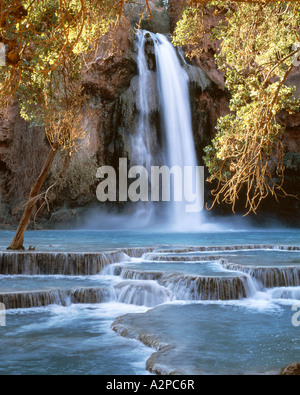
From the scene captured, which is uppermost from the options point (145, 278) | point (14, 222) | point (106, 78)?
point (106, 78)

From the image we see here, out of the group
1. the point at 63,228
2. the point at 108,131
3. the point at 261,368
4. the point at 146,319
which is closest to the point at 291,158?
the point at 108,131

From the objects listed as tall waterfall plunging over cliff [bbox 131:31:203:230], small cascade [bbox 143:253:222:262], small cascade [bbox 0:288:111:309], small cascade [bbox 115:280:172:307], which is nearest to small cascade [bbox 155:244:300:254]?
small cascade [bbox 143:253:222:262]

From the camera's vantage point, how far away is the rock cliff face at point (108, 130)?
2744cm

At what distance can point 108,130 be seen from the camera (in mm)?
29141

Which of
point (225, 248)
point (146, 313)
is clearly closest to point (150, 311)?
point (146, 313)

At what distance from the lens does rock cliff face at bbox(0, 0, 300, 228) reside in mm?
27438

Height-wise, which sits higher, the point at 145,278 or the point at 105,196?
the point at 105,196

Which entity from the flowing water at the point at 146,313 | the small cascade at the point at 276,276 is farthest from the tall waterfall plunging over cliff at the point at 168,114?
the small cascade at the point at 276,276

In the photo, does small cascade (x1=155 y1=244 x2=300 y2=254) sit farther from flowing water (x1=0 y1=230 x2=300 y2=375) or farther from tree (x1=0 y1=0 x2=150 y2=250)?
tree (x1=0 y1=0 x2=150 y2=250)

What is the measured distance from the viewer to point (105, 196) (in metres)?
29.9

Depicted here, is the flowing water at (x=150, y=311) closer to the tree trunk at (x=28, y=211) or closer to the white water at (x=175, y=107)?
the tree trunk at (x=28, y=211)
